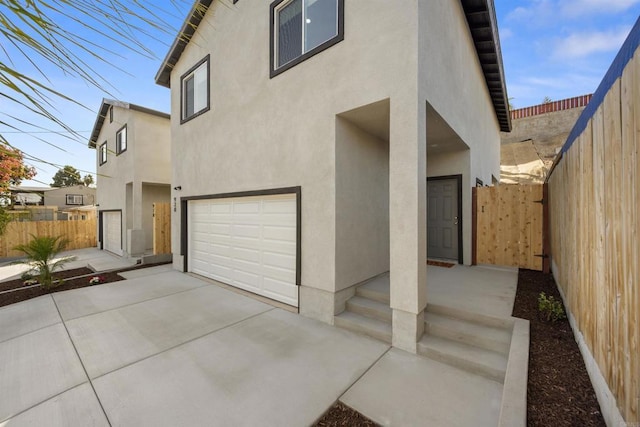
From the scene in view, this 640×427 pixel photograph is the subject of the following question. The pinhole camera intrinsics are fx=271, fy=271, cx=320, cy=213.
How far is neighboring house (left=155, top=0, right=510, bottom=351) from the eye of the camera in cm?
353

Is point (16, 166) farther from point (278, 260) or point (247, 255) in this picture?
point (247, 255)

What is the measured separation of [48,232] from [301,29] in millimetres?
15390

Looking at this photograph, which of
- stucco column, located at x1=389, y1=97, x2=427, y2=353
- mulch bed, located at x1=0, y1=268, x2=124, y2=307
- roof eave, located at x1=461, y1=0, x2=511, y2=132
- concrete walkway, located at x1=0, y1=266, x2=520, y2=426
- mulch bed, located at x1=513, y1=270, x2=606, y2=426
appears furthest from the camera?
mulch bed, located at x1=0, y1=268, x2=124, y2=307

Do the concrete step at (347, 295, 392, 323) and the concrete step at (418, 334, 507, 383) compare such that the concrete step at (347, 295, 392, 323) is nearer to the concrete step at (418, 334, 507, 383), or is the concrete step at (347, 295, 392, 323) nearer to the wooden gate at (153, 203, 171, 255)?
the concrete step at (418, 334, 507, 383)

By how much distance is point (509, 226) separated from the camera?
253 inches

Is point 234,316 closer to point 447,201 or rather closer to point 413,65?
point 413,65

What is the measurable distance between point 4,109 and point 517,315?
16.3 ft

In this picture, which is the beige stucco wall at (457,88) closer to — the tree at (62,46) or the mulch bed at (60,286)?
the tree at (62,46)

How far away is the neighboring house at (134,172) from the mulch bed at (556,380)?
1158cm

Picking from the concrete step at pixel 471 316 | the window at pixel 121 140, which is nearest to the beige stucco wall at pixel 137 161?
the window at pixel 121 140

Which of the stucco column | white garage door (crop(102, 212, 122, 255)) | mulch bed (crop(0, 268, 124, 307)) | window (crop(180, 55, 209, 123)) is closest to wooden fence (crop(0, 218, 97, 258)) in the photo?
white garage door (crop(102, 212, 122, 255))

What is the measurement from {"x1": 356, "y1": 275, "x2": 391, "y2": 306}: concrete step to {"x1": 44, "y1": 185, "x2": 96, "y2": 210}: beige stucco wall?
3043cm

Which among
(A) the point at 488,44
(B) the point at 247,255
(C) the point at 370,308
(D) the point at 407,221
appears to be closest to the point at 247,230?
(B) the point at 247,255

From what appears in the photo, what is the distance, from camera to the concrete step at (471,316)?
3473 mm
